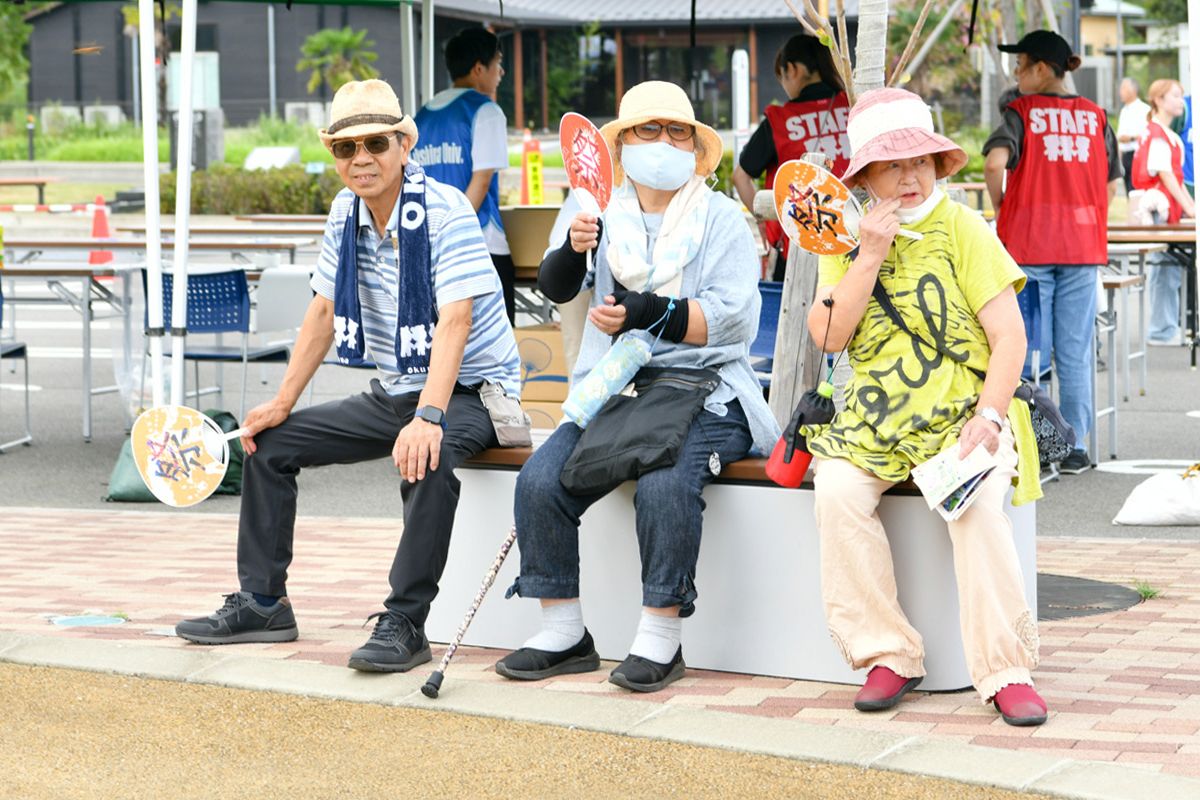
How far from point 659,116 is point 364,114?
852 millimetres

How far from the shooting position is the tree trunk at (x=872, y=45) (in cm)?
607

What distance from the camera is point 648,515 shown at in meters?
4.96

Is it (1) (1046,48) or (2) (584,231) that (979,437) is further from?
(1) (1046,48)

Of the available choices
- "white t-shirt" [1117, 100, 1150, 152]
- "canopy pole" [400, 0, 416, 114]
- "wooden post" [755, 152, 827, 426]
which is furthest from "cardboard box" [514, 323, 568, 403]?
"white t-shirt" [1117, 100, 1150, 152]

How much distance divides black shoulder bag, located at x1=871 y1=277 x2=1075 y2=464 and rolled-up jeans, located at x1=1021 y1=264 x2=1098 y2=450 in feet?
9.51

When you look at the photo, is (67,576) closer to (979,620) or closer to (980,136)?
(979,620)

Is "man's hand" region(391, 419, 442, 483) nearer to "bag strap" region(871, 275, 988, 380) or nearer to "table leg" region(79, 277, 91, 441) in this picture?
"bag strap" region(871, 275, 988, 380)

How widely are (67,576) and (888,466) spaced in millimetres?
3366

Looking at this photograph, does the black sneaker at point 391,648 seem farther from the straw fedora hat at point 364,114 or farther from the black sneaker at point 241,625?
the straw fedora hat at point 364,114

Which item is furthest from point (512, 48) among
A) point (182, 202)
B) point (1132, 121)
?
point (182, 202)

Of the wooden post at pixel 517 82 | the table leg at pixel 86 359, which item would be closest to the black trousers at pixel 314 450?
the table leg at pixel 86 359

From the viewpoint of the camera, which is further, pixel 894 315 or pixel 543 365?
pixel 543 365

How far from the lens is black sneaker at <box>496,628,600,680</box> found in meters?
5.13

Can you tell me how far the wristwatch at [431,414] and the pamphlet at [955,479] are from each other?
133cm
